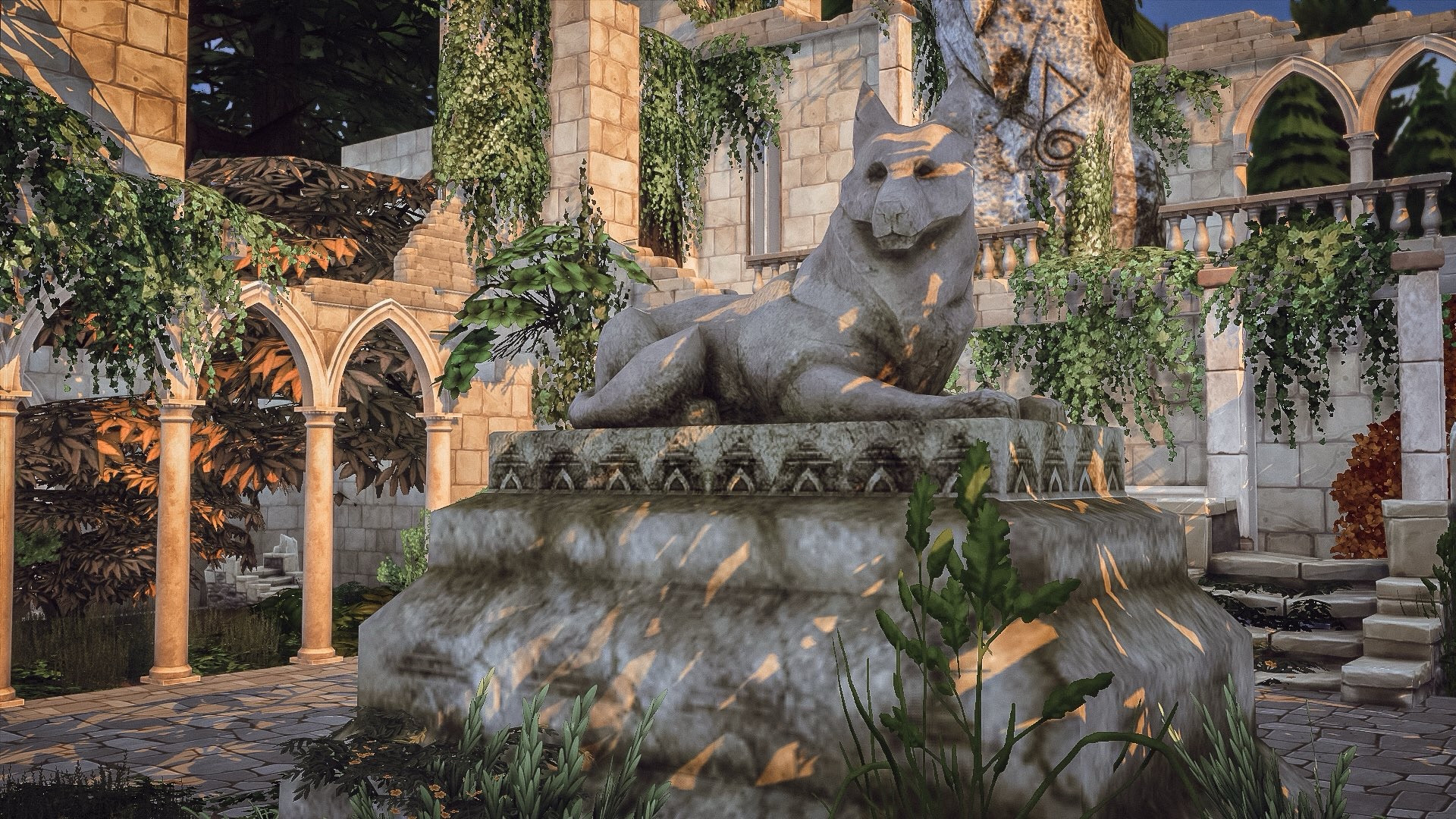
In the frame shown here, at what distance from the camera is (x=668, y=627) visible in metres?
2.55

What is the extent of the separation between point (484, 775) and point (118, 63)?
7.71 m

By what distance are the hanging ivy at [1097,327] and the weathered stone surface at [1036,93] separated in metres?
0.67

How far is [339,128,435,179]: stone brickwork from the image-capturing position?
1482 cm

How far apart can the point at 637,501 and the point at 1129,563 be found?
116 cm

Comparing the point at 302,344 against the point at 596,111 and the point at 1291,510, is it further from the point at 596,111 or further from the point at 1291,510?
the point at 1291,510

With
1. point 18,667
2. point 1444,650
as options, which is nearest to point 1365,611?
point 1444,650

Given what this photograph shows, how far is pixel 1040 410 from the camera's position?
288 cm

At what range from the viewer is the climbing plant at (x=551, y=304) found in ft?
26.3

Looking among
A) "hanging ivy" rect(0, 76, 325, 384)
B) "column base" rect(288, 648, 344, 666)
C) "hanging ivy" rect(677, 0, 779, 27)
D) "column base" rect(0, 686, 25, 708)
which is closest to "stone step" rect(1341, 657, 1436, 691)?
"hanging ivy" rect(0, 76, 325, 384)

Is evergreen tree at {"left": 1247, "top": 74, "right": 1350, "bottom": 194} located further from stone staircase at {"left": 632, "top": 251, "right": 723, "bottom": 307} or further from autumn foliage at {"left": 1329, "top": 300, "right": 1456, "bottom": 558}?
stone staircase at {"left": 632, "top": 251, "right": 723, "bottom": 307}

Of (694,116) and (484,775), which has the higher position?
(694,116)

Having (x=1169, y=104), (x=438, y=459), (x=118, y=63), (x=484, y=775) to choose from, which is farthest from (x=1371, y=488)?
(x=118, y=63)

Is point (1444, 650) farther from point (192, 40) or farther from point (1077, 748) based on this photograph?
point (192, 40)

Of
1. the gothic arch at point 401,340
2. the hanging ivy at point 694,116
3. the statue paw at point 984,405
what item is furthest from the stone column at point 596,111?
the statue paw at point 984,405
